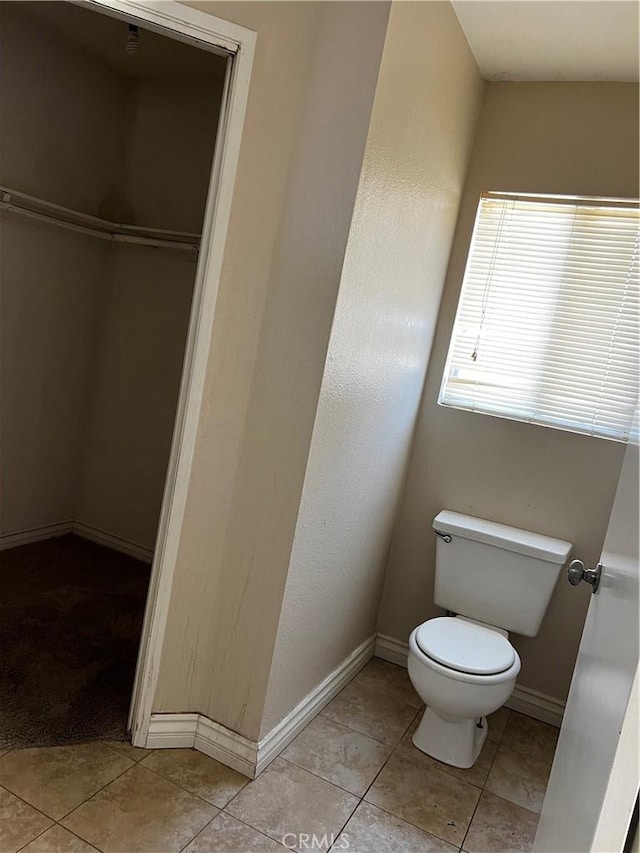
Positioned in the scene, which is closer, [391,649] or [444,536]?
[444,536]

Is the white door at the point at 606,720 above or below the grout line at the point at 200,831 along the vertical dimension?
above

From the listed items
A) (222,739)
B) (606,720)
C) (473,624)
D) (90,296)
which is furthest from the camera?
(90,296)

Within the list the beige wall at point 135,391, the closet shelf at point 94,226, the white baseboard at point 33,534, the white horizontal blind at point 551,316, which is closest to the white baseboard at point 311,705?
the white horizontal blind at point 551,316

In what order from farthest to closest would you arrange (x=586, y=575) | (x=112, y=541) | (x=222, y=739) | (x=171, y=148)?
(x=112, y=541) → (x=171, y=148) → (x=222, y=739) → (x=586, y=575)

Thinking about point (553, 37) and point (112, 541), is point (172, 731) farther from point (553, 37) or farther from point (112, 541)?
point (553, 37)

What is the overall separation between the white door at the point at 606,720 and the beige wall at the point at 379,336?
88 cm

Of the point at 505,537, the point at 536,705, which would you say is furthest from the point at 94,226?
the point at 536,705

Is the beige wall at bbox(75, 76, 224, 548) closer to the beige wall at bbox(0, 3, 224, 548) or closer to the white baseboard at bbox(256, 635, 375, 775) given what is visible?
the beige wall at bbox(0, 3, 224, 548)

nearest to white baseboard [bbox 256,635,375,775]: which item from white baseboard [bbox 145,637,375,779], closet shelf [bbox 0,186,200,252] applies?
white baseboard [bbox 145,637,375,779]

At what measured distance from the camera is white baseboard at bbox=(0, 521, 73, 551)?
10.5ft

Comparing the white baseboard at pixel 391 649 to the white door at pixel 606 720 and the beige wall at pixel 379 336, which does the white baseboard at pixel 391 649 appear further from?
the white door at pixel 606 720

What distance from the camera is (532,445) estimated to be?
2572mm

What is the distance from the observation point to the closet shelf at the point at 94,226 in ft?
9.18

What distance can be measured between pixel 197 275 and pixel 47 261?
155 cm
